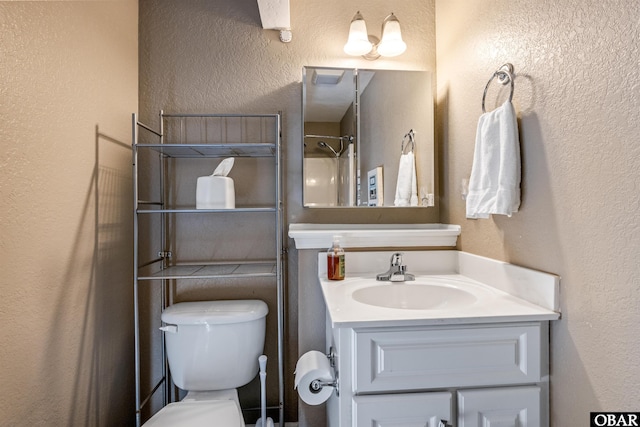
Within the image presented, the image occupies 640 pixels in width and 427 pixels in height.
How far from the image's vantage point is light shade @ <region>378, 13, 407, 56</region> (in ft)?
4.80

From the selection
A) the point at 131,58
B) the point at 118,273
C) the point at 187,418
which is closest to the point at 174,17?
the point at 131,58

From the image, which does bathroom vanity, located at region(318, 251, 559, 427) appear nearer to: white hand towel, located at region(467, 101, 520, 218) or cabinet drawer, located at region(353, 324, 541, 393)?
cabinet drawer, located at region(353, 324, 541, 393)

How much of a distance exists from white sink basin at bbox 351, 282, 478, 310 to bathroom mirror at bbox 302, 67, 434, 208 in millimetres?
469

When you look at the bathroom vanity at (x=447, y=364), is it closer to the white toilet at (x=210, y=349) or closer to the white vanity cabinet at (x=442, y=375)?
the white vanity cabinet at (x=442, y=375)

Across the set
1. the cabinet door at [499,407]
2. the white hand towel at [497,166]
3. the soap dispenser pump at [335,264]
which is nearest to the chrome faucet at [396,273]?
the soap dispenser pump at [335,264]

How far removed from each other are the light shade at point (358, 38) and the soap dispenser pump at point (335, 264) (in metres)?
1.00

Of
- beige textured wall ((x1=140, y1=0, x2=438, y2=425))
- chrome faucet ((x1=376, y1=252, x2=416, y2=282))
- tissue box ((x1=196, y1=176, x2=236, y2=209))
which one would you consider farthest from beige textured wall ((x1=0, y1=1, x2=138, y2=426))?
chrome faucet ((x1=376, y1=252, x2=416, y2=282))

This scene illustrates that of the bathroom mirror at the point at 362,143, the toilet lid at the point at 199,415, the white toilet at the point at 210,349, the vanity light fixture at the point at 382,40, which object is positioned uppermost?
the vanity light fixture at the point at 382,40

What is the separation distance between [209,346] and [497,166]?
1318mm

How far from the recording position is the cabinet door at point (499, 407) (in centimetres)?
82

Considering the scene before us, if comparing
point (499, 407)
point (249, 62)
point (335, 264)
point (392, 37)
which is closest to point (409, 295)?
point (335, 264)

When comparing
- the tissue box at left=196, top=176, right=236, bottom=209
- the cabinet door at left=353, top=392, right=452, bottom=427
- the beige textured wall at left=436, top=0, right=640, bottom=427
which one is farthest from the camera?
the tissue box at left=196, top=176, right=236, bottom=209

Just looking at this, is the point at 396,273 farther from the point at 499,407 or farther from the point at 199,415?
the point at 199,415

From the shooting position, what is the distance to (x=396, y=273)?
1.23 metres
